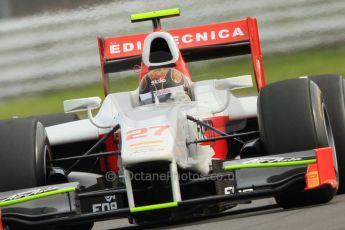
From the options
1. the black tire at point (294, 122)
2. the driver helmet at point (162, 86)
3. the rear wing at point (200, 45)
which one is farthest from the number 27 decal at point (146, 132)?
the rear wing at point (200, 45)

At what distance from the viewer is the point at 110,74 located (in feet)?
37.3

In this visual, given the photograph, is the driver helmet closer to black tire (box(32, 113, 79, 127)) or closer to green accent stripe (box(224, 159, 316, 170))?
green accent stripe (box(224, 159, 316, 170))

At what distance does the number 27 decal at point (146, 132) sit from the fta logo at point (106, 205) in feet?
2.26

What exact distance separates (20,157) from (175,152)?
140 centimetres

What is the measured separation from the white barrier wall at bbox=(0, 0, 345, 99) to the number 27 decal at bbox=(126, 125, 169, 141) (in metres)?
8.19

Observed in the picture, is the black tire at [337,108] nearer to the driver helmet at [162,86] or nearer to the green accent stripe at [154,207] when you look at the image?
the driver helmet at [162,86]

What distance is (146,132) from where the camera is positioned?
8.25 metres

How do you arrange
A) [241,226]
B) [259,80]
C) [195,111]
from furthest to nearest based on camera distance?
[259,80] → [195,111] → [241,226]

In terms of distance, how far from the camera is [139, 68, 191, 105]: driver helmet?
31.4 ft

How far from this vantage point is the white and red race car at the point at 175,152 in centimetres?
820

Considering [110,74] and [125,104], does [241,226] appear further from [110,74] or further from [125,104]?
[110,74]

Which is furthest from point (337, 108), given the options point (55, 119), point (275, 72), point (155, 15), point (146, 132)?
point (275, 72)

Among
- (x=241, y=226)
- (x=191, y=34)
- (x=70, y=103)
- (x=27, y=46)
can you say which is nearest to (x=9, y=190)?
(x=70, y=103)

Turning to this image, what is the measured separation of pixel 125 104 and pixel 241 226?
8.65 ft
